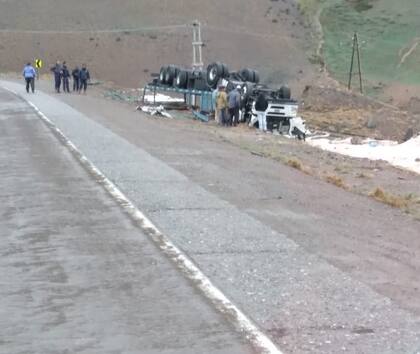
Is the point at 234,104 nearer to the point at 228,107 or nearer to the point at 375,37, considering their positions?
the point at 228,107

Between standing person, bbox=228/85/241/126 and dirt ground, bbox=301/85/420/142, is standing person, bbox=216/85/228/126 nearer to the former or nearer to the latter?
standing person, bbox=228/85/241/126

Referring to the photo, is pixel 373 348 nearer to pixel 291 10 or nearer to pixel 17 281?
pixel 17 281

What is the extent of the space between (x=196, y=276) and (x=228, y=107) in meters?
28.2

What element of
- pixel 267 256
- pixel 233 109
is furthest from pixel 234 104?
pixel 267 256

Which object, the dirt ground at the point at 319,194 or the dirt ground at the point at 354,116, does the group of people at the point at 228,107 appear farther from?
the dirt ground at the point at 354,116

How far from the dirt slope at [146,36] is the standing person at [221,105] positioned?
46391 mm

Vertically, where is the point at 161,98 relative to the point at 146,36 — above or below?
below

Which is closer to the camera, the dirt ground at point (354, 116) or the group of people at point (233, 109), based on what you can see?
the group of people at point (233, 109)

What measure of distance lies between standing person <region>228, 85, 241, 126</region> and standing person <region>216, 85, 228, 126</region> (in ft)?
0.76

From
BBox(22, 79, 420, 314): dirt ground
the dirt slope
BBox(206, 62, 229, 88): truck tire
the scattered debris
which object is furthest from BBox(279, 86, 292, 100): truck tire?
the dirt slope

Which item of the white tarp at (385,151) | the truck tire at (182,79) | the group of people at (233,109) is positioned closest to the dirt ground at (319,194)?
the white tarp at (385,151)

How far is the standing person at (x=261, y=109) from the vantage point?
36.3 meters

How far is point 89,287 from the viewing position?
807 centimetres

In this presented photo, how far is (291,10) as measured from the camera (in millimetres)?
118375
